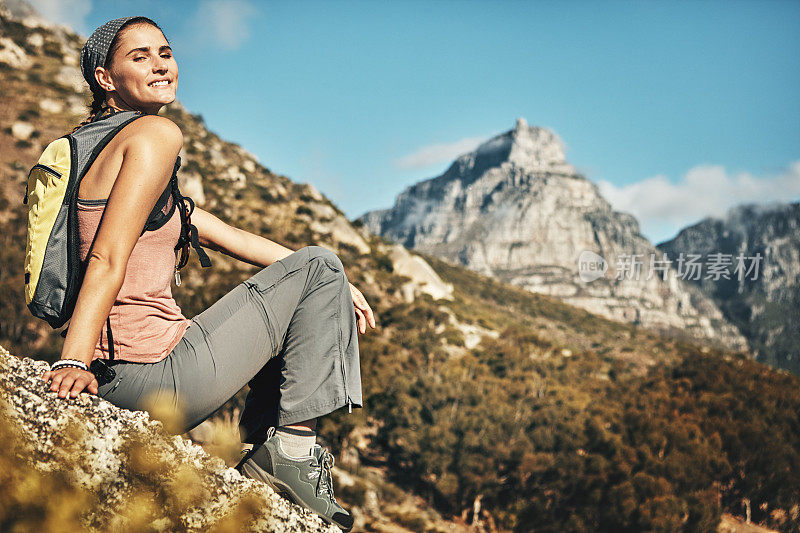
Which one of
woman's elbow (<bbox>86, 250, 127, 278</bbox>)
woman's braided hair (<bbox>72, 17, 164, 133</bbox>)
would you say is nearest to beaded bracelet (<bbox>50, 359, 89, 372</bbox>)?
woman's elbow (<bbox>86, 250, 127, 278</bbox>)

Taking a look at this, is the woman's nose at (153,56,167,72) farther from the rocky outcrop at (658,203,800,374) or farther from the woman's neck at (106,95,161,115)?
the rocky outcrop at (658,203,800,374)

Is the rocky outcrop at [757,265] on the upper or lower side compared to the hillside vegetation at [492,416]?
upper

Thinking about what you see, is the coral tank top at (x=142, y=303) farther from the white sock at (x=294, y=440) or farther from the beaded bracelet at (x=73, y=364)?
the white sock at (x=294, y=440)

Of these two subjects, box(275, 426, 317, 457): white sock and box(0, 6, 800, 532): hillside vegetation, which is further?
box(0, 6, 800, 532): hillside vegetation

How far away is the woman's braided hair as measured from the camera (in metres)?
2.14

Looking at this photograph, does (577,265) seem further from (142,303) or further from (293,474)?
(142,303)

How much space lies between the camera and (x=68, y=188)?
189 centimetres

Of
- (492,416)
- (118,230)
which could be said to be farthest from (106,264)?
(492,416)

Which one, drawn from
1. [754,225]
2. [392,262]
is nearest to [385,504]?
[392,262]

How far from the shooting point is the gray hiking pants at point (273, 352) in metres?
1.97

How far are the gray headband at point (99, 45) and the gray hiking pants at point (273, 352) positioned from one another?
0.99m

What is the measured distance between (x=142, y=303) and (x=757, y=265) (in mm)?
172688

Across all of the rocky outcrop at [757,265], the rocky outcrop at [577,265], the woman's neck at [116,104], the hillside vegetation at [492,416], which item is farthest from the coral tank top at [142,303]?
the rocky outcrop at [577,265]

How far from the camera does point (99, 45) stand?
213 cm
